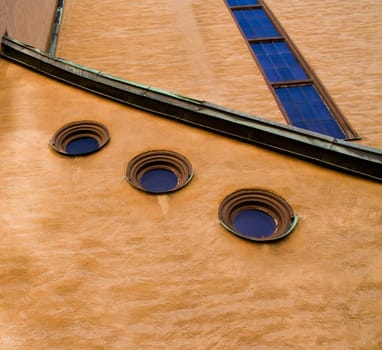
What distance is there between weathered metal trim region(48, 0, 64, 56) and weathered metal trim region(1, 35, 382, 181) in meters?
4.73

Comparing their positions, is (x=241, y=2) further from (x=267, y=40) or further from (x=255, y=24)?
(x=267, y=40)

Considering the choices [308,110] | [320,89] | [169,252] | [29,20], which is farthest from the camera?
[320,89]

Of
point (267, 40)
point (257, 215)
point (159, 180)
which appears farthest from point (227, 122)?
point (267, 40)

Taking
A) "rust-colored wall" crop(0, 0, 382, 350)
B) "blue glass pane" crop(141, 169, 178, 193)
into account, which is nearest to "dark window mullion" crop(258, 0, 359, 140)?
"rust-colored wall" crop(0, 0, 382, 350)

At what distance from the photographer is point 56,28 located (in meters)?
14.0

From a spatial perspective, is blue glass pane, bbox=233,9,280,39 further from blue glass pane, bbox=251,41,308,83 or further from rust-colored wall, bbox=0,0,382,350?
rust-colored wall, bbox=0,0,382,350

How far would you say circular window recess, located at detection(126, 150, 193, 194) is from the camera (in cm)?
633

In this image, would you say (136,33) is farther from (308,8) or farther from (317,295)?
(317,295)

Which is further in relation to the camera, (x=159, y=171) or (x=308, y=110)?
(x=308, y=110)

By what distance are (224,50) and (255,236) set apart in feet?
27.3

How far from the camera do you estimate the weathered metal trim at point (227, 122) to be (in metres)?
6.55

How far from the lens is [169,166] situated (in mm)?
6715

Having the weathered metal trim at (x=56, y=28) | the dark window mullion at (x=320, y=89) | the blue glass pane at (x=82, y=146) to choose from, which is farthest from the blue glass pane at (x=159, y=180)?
the weathered metal trim at (x=56, y=28)

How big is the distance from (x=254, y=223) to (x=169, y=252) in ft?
4.02
